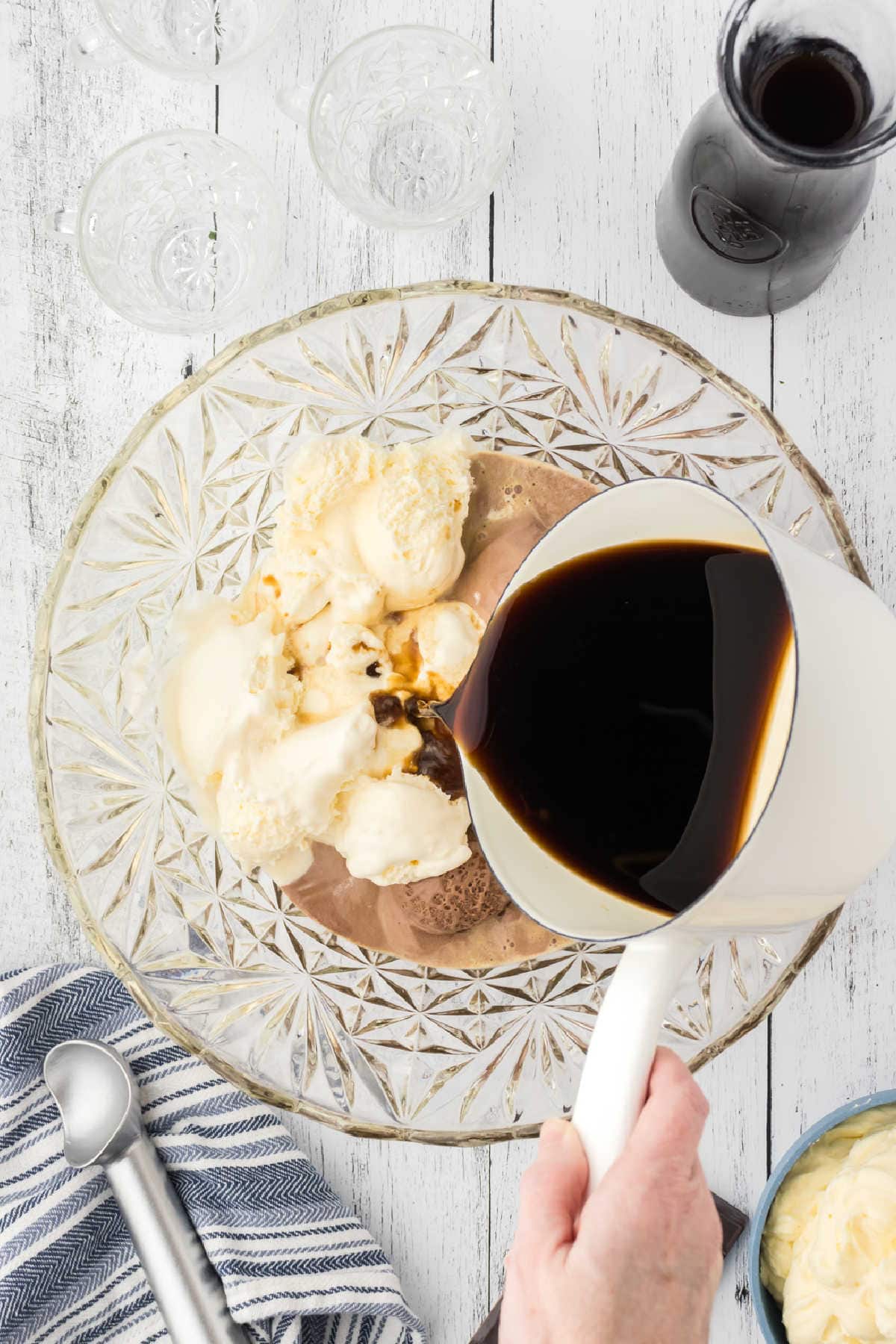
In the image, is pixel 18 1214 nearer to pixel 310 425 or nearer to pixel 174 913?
pixel 174 913

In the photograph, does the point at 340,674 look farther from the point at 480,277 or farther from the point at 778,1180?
the point at 778,1180

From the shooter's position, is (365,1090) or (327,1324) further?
(327,1324)

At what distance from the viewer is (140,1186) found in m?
1.12

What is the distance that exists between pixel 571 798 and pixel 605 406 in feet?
1.30

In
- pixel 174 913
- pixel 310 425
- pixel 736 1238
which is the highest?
pixel 310 425

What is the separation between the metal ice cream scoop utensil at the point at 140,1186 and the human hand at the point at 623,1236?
468mm

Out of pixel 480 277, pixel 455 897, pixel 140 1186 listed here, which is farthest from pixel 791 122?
pixel 140 1186

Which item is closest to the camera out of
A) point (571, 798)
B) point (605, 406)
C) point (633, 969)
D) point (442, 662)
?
point (633, 969)

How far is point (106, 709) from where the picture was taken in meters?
1.00

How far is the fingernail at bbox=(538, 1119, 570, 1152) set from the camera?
26.7 inches

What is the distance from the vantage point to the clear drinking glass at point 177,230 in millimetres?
1128

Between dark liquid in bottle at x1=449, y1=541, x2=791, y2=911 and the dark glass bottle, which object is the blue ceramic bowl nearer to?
dark liquid in bottle at x1=449, y1=541, x2=791, y2=911

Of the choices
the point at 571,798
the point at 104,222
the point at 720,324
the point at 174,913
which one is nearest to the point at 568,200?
the point at 720,324

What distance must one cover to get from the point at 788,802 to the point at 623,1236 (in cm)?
30
